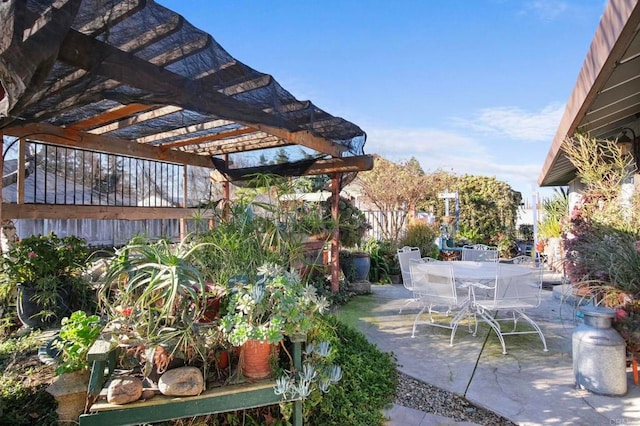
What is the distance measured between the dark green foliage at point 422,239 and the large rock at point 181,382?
6.21 m

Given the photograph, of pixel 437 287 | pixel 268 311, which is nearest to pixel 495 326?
pixel 437 287

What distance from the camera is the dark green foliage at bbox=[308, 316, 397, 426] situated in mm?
2043

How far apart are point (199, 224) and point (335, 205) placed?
2.87 m

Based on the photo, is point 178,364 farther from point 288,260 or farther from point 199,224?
point 199,224

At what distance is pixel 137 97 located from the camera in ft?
7.14

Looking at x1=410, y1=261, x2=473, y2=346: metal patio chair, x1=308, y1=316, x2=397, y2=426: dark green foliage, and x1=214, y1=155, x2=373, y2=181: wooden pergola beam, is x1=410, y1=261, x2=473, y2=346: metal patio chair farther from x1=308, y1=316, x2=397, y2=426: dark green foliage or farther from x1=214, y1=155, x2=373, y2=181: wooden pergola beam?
x1=214, y1=155, x2=373, y2=181: wooden pergola beam

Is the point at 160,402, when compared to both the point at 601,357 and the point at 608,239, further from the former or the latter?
the point at 608,239

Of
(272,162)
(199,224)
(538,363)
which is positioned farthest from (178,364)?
(272,162)

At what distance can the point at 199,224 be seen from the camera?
2.54m

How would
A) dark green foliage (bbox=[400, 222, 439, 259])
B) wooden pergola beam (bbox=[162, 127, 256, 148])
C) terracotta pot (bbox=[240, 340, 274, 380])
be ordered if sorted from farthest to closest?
dark green foliage (bbox=[400, 222, 439, 259])
wooden pergola beam (bbox=[162, 127, 256, 148])
terracotta pot (bbox=[240, 340, 274, 380])

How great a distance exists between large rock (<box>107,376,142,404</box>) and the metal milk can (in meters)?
2.71

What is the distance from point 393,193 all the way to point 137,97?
7.37m

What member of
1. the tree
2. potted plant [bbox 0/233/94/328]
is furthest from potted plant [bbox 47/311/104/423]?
the tree

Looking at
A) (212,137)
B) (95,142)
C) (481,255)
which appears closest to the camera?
(95,142)
